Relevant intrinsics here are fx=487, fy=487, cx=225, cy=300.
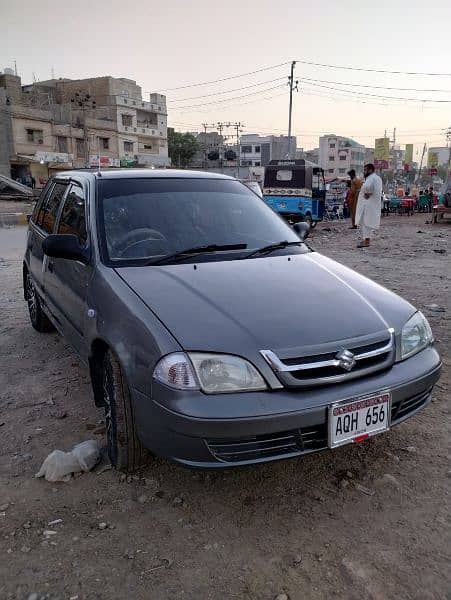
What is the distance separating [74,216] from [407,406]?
8.36ft

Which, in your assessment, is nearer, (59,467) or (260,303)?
(260,303)

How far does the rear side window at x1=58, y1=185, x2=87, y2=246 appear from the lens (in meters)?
3.26

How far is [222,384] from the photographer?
2113 mm

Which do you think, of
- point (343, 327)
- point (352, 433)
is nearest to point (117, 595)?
point (352, 433)

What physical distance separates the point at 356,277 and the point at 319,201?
55.5 ft

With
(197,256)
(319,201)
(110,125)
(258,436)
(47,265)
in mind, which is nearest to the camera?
(258,436)

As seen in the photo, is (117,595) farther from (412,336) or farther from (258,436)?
(412,336)

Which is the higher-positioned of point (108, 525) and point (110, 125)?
point (110, 125)

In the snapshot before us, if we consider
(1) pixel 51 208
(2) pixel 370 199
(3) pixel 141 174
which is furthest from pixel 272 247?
(2) pixel 370 199

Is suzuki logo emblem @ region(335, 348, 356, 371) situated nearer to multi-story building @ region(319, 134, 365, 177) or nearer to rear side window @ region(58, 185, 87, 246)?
rear side window @ region(58, 185, 87, 246)

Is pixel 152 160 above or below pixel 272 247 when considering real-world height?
above

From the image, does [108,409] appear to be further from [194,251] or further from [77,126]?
[77,126]

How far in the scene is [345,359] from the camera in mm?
2199

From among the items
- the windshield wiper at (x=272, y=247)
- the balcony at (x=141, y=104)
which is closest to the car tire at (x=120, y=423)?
the windshield wiper at (x=272, y=247)
